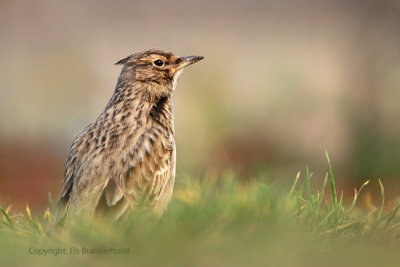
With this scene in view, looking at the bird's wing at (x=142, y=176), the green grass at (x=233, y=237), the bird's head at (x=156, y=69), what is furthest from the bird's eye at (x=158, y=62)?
the green grass at (x=233, y=237)

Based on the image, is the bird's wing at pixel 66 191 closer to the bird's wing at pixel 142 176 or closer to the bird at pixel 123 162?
the bird at pixel 123 162

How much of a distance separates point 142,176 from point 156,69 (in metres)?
1.57

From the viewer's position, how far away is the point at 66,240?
5320 mm

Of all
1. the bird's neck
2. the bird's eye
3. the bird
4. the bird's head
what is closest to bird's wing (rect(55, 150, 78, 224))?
the bird


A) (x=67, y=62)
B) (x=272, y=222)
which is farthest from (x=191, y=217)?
(x=67, y=62)

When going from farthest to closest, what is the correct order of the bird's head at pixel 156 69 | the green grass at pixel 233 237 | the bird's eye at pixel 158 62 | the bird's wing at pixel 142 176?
1. the bird's eye at pixel 158 62
2. the bird's head at pixel 156 69
3. the bird's wing at pixel 142 176
4. the green grass at pixel 233 237

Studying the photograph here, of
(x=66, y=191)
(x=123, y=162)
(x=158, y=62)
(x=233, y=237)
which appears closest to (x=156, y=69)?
(x=158, y=62)

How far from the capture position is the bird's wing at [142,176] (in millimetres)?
6066

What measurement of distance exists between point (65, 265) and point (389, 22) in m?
7.95

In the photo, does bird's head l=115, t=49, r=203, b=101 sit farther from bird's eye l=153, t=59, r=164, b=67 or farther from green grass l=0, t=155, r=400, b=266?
green grass l=0, t=155, r=400, b=266

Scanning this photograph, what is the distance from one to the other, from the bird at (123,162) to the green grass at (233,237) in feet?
1.35

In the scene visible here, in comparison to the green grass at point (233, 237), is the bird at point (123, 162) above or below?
above

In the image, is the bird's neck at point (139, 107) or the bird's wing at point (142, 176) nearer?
the bird's wing at point (142, 176)

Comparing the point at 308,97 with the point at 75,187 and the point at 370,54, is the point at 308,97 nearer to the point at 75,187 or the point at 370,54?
Result: the point at 370,54
